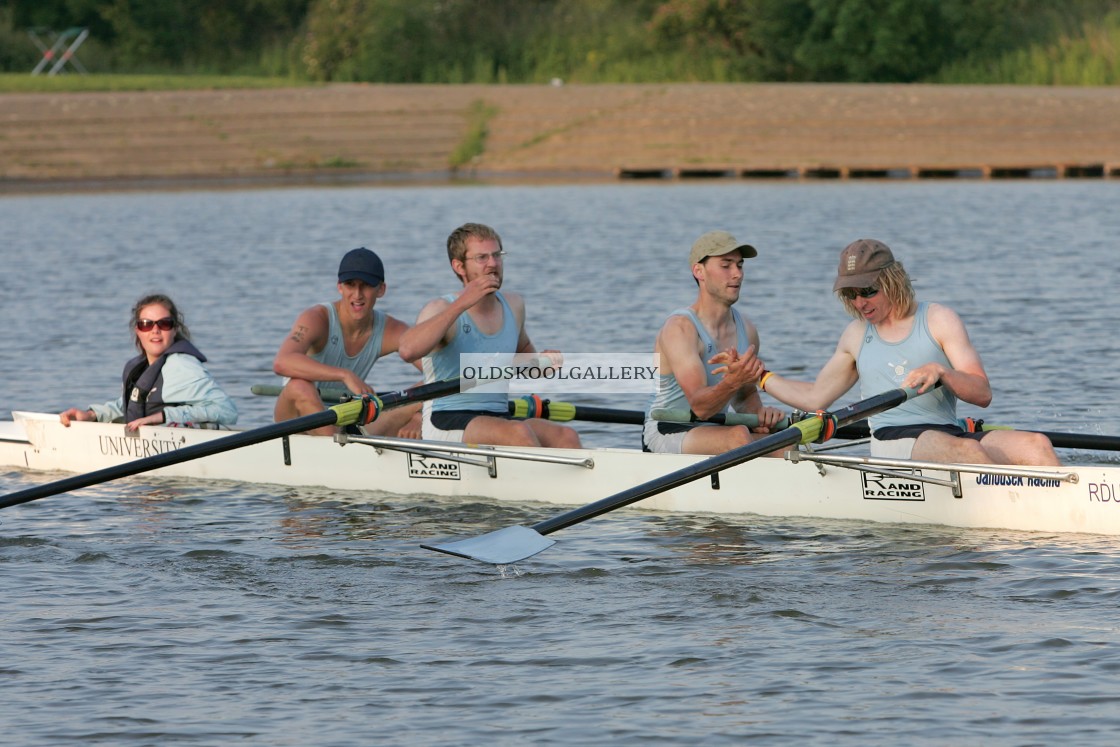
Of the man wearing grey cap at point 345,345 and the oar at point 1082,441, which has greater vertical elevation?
the man wearing grey cap at point 345,345

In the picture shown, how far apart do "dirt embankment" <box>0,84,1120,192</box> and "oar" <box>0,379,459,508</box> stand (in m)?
27.5

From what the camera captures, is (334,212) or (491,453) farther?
(334,212)

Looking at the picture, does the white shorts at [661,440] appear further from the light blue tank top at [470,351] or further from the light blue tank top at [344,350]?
the light blue tank top at [344,350]

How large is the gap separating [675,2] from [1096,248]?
925 inches

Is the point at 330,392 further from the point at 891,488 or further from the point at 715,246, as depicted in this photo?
the point at 891,488

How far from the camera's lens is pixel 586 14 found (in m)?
48.5

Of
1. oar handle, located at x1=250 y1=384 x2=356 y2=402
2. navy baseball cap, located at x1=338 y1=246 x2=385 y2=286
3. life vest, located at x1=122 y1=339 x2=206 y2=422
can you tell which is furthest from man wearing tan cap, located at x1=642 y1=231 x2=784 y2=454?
life vest, located at x1=122 y1=339 x2=206 y2=422

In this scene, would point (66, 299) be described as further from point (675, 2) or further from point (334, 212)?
point (675, 2)

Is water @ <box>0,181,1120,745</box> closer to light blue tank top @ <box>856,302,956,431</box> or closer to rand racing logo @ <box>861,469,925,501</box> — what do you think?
rand racing logo @ <box>861,469,925,501</box>

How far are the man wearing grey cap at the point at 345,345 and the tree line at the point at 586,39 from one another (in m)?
32.4

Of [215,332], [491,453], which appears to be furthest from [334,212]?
[491,453]

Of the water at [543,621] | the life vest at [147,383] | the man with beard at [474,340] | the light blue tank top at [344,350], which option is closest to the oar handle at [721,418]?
the water at [543,621]

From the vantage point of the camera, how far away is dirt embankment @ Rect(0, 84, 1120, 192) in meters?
36.0

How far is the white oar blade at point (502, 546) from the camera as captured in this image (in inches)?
321
